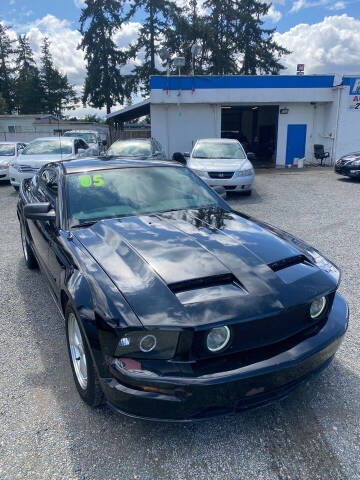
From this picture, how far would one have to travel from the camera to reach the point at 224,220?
3.18 m

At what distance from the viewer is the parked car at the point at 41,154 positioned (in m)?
10.0

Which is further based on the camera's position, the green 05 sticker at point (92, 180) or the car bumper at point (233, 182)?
the car bumper at point (233, 182)

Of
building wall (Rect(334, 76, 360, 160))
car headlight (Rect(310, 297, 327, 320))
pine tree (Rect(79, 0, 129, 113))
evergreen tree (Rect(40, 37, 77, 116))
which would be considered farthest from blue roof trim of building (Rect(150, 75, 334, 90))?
evergreen tree (Rect(40, 37, 77, 116))

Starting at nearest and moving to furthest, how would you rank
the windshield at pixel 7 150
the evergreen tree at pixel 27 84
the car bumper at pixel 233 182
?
the car bumper at pixel 233 182 < the windshield at pixel 7 150 < the evergreen tree at pixel 27 84

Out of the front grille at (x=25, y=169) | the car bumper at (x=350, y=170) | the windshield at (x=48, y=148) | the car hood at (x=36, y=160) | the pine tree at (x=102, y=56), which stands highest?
the pine tree at (x=102, y=56)

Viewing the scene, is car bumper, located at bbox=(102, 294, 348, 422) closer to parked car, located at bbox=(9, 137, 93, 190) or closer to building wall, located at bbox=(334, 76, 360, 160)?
parked car, located at bbox=(9, 137, 93, 190)

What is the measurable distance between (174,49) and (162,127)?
23049 millimetres

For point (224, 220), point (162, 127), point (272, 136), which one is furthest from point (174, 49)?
point (224, 220)

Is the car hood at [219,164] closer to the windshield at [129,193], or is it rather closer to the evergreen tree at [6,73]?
the windshield at [129,193]

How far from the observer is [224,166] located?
9.37m

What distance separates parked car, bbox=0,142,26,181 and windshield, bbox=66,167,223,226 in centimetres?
972

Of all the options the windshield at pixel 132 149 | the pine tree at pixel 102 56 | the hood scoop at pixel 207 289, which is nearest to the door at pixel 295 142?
the windshield at pixel 132 149

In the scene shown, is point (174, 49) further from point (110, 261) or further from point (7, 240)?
point (110, 261)

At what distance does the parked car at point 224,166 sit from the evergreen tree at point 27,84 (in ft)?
156
